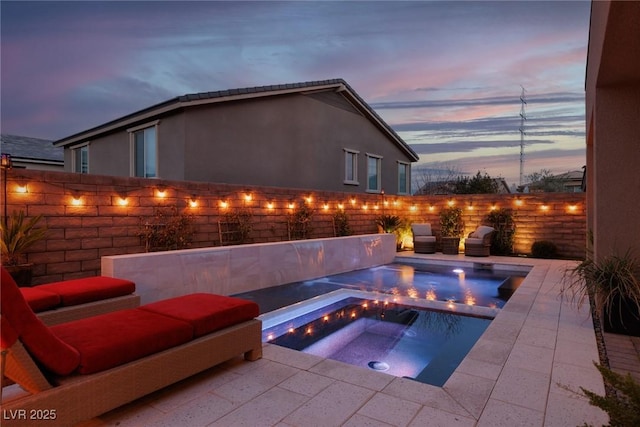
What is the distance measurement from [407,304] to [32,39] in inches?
401

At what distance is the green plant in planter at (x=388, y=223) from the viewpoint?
12.7m

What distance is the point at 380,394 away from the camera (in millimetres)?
2812

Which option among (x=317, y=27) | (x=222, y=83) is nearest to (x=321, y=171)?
(x=317, y=27)

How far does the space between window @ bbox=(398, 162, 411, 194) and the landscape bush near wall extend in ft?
16.7

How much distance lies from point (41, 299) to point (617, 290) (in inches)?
246

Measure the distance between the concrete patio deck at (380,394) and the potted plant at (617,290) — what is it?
0.77m

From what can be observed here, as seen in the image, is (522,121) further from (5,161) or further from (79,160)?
(5,161)

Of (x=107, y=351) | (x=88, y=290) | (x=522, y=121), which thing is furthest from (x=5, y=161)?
(x=522, y=121)

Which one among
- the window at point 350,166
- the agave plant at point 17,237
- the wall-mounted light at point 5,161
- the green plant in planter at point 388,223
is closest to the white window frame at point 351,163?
the window at point 350,166

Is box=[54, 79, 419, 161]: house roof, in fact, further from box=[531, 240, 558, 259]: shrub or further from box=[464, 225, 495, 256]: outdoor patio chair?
box=[531, 240, 558, 259]: shrub

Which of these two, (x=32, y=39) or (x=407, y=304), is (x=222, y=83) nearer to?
(x=32, y=39)

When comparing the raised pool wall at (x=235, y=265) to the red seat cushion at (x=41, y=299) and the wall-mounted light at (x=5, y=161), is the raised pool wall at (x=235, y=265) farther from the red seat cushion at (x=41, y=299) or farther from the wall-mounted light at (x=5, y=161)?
the wall-mounted light at (x=5, y=161)

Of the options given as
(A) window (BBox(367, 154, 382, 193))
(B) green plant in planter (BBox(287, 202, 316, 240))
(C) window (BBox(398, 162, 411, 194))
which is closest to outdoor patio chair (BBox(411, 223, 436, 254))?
(A) window (BBox(367, 154, 382, 193))

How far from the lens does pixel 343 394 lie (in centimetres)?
282
